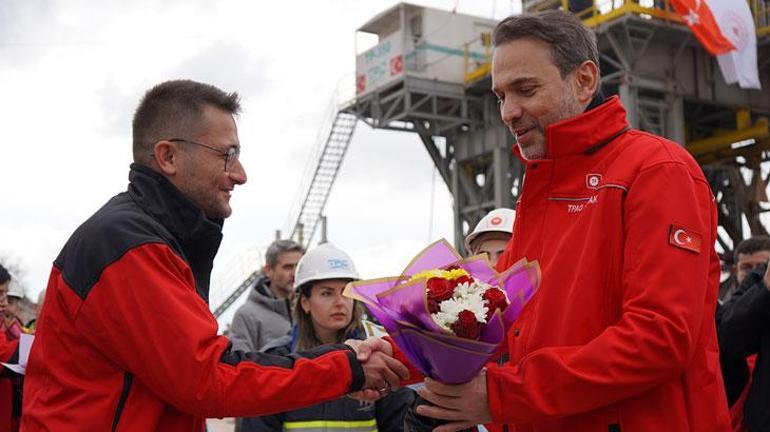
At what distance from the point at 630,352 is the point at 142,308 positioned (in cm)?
163

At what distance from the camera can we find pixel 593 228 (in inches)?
119

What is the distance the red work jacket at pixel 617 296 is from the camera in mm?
2812

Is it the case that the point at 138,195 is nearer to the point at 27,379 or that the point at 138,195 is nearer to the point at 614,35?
the point at 27,379

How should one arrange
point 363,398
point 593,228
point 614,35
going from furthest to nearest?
1. point 614,35
2. point 363,398
3. point 593,228

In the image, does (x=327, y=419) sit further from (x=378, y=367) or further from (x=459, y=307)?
(x=459, y=307)

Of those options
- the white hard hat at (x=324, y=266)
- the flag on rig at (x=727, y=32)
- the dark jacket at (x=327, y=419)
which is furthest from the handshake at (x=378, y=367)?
the flag on rig at (x=727, y=32)

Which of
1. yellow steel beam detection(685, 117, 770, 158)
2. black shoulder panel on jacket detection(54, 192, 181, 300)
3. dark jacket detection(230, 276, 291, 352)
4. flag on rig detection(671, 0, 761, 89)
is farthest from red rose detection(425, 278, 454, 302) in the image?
yellow steel beam detection(685, 117, 770, 158)

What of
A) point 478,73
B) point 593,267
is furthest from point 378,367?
point 478,73

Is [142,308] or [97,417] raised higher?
[142,308]

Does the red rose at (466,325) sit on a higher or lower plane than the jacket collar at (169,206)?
lower

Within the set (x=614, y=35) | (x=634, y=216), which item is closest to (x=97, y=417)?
(x=634, y=216)

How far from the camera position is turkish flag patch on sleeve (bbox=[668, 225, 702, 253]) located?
2.85m

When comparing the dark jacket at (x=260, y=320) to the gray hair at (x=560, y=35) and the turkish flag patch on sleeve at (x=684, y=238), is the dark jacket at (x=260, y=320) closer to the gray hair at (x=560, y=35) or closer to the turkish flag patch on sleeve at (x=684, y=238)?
the gray hair at (x=560, y=35)

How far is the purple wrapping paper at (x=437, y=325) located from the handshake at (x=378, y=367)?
1.77 feet
